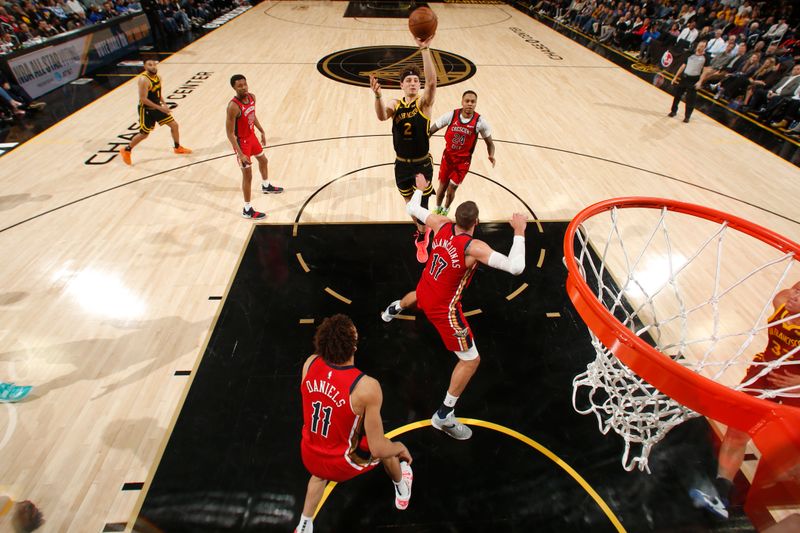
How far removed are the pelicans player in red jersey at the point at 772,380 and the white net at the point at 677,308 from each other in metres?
0.01

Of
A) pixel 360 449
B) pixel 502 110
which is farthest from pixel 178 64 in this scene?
pixel 360 449

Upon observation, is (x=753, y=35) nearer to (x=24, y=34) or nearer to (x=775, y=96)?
(x=775, y=96)

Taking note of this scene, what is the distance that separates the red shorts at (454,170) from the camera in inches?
199

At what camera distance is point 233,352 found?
12.5ft

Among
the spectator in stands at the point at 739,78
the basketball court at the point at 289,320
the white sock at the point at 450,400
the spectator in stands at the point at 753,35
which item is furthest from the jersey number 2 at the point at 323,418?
the spectator in stands at the point at 753,35

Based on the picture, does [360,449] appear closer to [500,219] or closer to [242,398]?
[242,398]

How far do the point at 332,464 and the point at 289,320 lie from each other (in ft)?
6.62

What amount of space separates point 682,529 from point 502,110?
27.7 feet

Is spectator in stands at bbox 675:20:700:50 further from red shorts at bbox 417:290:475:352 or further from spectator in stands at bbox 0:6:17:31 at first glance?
spectator in stands at bbox 0:6:17:31

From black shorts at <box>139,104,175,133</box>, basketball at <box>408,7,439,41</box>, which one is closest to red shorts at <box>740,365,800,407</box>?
basketball at <box>408,7,439,41</box>

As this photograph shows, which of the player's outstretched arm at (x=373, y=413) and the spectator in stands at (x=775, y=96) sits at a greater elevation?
the player's outstretched arm at (x=373, y=413)

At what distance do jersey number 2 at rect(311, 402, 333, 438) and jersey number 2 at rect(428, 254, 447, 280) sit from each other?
136cm

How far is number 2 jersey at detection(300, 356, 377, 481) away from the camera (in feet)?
6.99

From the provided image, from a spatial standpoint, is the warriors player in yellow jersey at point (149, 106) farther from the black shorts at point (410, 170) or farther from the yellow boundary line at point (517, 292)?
the yellow boundary line at point (517, 292)
